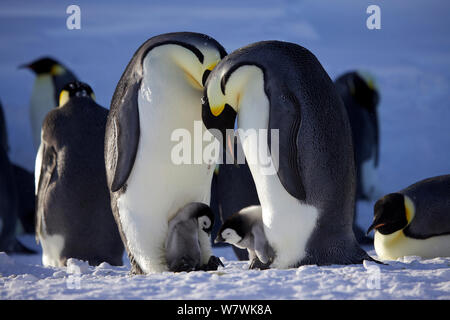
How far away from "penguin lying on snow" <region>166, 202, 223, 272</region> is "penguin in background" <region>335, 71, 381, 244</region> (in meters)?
4.01

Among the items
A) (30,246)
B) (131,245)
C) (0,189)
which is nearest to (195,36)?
(131,245)

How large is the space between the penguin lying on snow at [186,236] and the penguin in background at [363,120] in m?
4.01

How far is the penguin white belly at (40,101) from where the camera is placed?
7867 mm

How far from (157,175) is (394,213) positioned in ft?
4.86

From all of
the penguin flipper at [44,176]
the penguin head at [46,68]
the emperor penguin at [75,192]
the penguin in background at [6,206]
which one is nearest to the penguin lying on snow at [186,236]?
the emperor penguin at [75,192]

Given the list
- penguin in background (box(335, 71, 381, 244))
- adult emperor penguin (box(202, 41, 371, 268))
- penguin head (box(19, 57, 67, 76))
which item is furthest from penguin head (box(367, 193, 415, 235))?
penguin head (box(19, 57, 67, 76))

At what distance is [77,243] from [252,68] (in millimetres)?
1639

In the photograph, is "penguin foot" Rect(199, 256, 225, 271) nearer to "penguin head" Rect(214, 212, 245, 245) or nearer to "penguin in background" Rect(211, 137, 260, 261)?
"penguin head" Rect(214, 212, 245, 245)

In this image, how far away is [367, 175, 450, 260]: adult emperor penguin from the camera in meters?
3.69

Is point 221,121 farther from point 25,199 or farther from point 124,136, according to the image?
point 25,199

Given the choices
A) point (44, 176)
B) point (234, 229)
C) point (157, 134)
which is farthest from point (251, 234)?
point (44, 176)

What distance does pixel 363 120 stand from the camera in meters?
6.80

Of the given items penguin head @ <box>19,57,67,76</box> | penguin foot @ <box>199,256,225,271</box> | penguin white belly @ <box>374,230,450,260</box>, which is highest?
penguin head @ <box>19,57,67,76</box>

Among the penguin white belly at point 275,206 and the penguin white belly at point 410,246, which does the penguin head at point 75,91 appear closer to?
the penguin white belly at point 275,206
